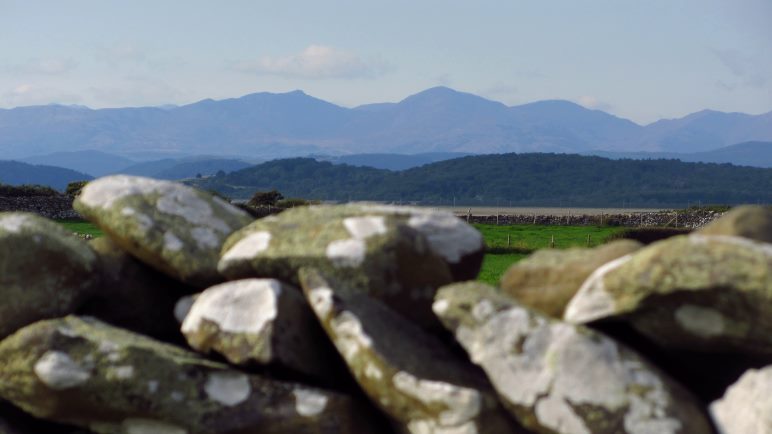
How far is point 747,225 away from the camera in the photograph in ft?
22.9

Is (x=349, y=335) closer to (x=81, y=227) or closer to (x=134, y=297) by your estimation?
(x=134, y=297)

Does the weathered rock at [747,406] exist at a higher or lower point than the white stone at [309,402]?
higher

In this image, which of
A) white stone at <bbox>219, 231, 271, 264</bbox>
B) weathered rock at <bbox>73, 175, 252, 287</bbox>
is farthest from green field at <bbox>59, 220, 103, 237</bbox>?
white stone at <bbox>219, 231, 271, 264</bbox>

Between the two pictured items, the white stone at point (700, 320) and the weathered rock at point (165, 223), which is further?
the weathered rock at point (165, 223)

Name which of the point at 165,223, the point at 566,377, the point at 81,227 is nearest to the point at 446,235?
the point at 566,377

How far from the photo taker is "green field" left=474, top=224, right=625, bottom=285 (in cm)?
3022

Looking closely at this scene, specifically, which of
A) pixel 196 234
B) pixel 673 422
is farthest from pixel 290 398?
pixel 673 422

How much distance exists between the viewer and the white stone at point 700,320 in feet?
21.0

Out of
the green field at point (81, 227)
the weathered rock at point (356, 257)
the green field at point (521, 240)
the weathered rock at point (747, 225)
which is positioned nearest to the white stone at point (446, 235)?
the weathered rock at point (356, 257)

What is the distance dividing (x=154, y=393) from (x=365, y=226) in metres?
2.16

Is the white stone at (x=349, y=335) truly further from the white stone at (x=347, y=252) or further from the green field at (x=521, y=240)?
the green field at (x=521, y=240)

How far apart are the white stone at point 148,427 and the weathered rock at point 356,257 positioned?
1.41 meters

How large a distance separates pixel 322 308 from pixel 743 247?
312 cm

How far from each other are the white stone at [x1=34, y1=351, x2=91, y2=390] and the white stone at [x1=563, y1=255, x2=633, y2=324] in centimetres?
384
